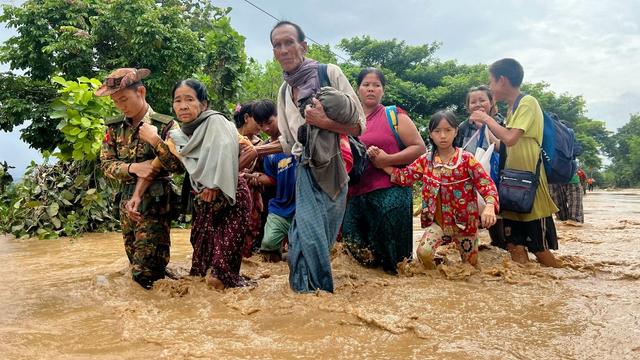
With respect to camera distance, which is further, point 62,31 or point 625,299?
point 62,31

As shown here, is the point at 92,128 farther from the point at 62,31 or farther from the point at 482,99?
the point at 62,31

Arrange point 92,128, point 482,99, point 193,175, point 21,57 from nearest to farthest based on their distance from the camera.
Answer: point 193,175, point 482,99, point 92,128, point 21,57

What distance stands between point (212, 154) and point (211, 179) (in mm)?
155

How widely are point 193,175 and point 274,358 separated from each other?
4.78 ft

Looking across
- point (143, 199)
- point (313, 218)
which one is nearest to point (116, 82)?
point (143, 199)

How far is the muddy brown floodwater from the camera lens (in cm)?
201

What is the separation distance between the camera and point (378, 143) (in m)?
3.64

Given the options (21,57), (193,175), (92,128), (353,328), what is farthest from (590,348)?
(21,57)

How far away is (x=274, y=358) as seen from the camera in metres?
1.92

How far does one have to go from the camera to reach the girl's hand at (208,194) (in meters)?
3.03

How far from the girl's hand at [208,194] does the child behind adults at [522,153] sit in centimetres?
211

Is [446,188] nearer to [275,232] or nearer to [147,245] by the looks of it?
[275,232]

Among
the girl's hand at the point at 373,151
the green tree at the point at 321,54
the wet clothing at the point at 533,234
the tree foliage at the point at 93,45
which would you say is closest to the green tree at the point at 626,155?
the green tree at the point at 321,54

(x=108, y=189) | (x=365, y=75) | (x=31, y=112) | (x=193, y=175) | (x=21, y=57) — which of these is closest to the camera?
(x=193, y=175)
